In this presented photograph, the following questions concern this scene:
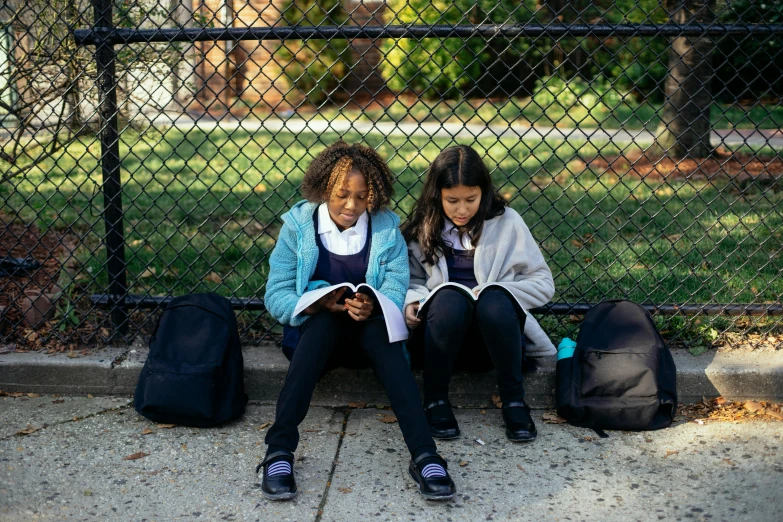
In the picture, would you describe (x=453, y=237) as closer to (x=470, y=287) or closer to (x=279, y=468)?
(x=470, y=287)

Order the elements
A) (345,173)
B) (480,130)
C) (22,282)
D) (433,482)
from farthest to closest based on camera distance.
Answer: (480,130) < (22,282) < (345,173) < (433,482)

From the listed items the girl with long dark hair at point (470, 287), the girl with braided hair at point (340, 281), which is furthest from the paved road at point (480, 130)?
the girl with braided hair at point (340, 281)

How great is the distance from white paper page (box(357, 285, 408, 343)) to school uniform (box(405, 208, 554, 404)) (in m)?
0.11

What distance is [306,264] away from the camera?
3141 millimetres

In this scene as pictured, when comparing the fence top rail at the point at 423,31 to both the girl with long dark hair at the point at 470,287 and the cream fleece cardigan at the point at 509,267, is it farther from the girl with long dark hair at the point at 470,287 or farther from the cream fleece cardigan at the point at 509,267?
the cream fleece cardigan at the point at 509,267

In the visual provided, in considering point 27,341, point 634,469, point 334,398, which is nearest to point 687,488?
point 634,469

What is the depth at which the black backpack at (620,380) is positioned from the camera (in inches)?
122

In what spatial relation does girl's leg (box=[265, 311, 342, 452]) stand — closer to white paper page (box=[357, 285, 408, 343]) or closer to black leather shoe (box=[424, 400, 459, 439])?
white paper page (box=[357, 285, 408, 343])

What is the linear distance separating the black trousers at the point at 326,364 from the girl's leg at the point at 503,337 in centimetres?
34

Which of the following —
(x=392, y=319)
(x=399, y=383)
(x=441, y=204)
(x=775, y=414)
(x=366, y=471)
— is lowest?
(x=366, y=471)

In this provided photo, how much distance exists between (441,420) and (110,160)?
A: 1.80m

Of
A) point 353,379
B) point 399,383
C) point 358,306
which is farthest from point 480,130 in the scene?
point 399,383

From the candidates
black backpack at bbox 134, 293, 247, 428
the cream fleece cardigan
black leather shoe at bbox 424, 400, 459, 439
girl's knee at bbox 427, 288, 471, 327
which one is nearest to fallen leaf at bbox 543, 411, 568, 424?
the cream fleece cardigan

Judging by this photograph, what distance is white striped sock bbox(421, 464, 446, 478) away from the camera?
271 centimetres
